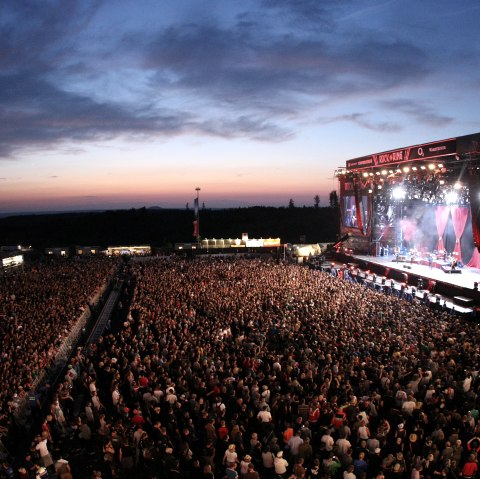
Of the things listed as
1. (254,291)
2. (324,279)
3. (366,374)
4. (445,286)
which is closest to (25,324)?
(254,291)

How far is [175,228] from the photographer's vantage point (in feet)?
259

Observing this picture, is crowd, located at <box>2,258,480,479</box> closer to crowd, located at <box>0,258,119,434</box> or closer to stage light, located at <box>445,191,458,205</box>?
crowd, located at <box>0,258,119,434</box>

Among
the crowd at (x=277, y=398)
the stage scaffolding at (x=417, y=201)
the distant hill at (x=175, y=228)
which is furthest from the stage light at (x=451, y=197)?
the distant hill at (x=175, y=228)

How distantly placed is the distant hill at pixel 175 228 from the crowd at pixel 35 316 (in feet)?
156

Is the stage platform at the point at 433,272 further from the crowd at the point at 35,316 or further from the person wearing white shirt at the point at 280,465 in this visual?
the crowd at the point at 35,316

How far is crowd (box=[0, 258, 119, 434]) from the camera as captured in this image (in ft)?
30.0

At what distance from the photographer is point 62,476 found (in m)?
6.00

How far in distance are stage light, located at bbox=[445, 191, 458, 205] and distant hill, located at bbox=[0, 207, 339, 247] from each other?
4353cm

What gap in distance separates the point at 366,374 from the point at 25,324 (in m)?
10.5

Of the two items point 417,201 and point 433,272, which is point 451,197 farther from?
point 433,272

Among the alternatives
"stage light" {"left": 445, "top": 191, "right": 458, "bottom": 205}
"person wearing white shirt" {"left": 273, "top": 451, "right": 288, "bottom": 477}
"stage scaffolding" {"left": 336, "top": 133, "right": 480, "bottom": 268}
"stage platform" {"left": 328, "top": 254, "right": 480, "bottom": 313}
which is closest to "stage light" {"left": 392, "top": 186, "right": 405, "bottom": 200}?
"stage scaffolding" {"left": 336, "top": 133, "right": 480, "bottom": 268}

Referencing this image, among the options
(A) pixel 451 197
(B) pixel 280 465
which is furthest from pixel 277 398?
(A) pixel 451 197

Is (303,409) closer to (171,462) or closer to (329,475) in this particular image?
(329,475)

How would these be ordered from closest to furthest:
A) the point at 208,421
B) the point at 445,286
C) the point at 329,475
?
1. the point at 329,475
2. the point at 208,421
3. the point at 445,286
